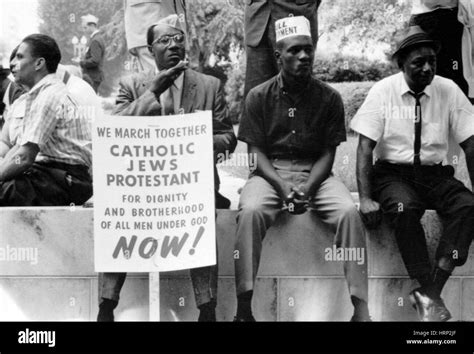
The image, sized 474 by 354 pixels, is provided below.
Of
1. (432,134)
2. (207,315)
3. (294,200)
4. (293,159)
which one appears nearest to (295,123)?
(293,159)

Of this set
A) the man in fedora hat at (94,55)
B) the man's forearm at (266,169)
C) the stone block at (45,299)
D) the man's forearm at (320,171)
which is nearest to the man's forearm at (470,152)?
the man's forearm at (320,171)

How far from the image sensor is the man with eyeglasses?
6316 mm

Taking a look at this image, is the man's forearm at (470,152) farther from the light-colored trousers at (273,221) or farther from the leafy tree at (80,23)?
the leafy tree at (80,23)

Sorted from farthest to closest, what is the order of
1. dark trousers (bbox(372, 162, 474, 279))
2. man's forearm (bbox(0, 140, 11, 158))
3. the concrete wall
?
man's forearm (bbox(0, 140, 11, 158))
the concrete wall
dark trousers (bbox(372, 162, 474, 279))

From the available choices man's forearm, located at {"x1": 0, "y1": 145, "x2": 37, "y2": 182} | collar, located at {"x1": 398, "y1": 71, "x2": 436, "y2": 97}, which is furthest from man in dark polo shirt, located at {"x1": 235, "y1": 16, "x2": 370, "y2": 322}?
man's forearm, located at {"x1": 0, "y1": 145, "x2": 37, "y2": 182}

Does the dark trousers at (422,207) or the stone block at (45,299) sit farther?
the stone block at (45,299)

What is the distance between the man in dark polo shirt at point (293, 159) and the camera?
628cm

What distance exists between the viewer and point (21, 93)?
6.47 m

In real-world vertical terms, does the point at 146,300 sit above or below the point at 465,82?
below

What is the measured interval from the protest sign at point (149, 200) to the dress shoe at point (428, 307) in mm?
1219

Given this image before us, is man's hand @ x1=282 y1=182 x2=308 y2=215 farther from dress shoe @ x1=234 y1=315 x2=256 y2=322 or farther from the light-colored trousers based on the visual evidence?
dress shoe @ x1=234 y1=315 x2=256 y2=322
